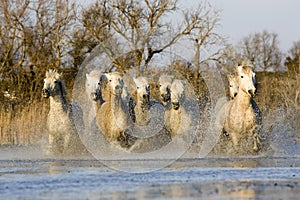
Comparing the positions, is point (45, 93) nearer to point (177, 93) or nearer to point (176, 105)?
point (176, 105)

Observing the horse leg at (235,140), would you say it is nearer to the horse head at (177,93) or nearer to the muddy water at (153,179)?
the muddy water at (153,179)

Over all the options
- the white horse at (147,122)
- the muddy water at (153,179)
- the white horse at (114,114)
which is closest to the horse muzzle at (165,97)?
the white horse at (147,122)

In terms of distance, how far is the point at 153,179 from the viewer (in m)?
10.6

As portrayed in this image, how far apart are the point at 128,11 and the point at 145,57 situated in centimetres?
985

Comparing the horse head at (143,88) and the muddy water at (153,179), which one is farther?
the horse head at (143,88)

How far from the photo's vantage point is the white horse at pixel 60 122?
54.9ft

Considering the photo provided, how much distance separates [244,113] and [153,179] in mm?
6351

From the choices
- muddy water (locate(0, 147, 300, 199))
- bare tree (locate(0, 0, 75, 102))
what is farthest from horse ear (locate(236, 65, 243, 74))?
bare tree (locate(0, 0, 75, 102))

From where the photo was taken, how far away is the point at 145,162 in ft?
46.2

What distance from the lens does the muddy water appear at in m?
8.68

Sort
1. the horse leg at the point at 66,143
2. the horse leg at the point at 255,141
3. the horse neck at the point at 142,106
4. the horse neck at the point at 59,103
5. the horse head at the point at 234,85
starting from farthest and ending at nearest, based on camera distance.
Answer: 1. the horse neck at the point at 142,106
2. the horse head at the point at 234,85
3. the horse neck at the point at 59,103
4. the horse leg at the point at 66,143
5. the horse leg at the point at 255,141

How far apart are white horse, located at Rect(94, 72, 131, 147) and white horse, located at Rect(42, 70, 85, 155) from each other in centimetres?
78

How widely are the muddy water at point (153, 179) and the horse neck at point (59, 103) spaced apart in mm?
2171

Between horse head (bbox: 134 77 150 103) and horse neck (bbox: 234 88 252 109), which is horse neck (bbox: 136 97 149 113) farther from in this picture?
horse neck (bbox: 234 88 252 109)
